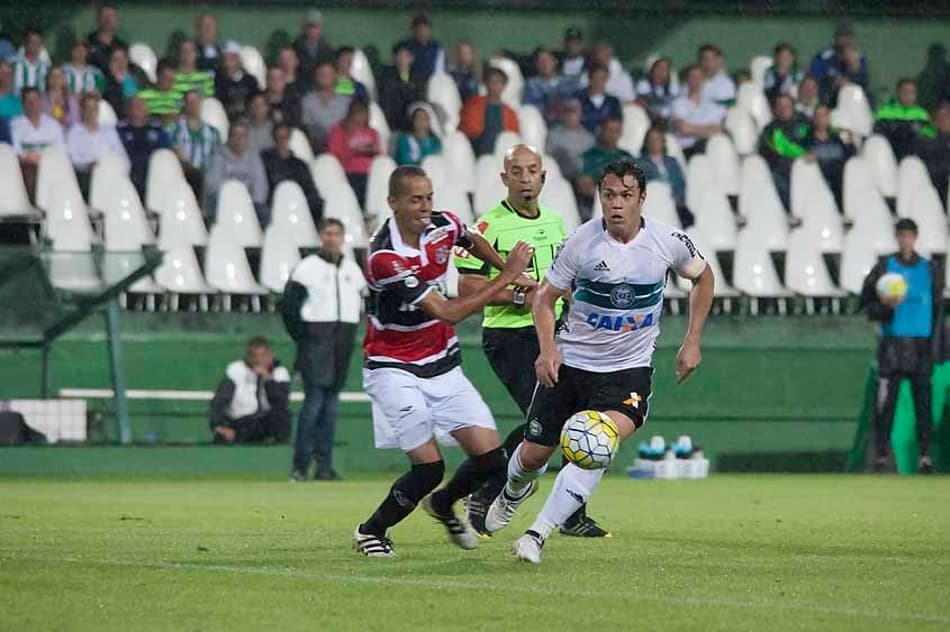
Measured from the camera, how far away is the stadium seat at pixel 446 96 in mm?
23797

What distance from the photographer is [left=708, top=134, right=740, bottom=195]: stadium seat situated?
76.4ft

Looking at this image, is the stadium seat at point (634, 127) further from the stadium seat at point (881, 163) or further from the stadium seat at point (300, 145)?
the stadium seat at point (300, 145)

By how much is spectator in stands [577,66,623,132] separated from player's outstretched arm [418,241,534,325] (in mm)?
13886

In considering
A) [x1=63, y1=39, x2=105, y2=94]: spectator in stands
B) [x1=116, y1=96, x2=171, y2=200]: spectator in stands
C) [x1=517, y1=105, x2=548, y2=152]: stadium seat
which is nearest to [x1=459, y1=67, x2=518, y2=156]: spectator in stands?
[x1=517, y1=105, x2=548, y2=152]: stadium seat

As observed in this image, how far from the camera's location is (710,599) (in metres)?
7.82

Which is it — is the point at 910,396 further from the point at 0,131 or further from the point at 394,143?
the point at 0,131

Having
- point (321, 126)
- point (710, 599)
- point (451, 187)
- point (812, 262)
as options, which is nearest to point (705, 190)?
point (812, 262)

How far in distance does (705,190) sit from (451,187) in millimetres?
3004

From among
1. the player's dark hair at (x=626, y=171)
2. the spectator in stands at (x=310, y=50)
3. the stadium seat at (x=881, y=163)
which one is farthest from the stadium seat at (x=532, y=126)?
the player's dark hair at (x=626, y=171)

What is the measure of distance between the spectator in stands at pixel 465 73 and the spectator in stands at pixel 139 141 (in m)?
3.89

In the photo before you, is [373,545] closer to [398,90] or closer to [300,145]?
[300,145]

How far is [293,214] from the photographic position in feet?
70.6

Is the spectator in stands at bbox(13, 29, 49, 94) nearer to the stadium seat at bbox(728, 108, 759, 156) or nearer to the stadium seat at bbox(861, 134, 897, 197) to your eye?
the stadium seat at bbox(728, 108, 759, 156)

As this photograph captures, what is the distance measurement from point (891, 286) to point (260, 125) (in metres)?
7.19
